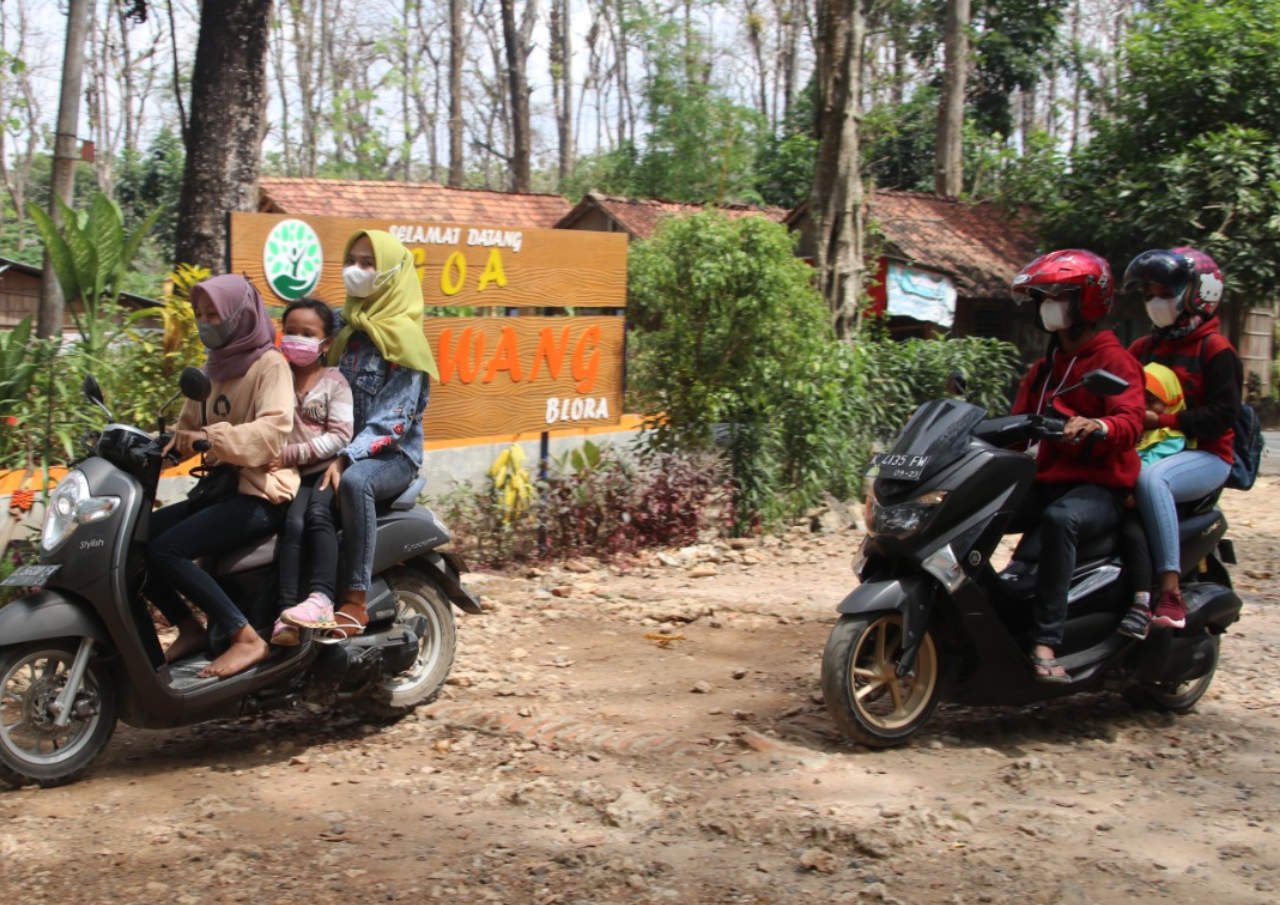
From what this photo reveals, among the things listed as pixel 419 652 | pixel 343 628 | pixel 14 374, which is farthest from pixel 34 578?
pixel 14 374

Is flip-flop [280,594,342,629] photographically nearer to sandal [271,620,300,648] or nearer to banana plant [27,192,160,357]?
sandal [271,620,300,648]

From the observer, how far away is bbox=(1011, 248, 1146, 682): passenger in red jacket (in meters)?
4.96

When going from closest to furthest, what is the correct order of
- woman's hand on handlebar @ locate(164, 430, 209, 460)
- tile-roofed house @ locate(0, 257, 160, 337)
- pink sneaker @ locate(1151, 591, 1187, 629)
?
woman's hand on handlebar @ locate(164, 430, 209, 460) → pink sneaker @ locate(1151, 591, 1187, 629) → tile-roofed house @ locate(0, 257, 160, 337)

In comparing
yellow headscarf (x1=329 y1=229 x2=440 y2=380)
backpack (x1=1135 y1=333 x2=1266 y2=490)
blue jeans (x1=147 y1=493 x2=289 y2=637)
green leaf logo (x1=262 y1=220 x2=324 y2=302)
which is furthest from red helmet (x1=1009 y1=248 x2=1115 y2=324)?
green leaf logo (x1=262 y1=220 x2=324 y2=302)

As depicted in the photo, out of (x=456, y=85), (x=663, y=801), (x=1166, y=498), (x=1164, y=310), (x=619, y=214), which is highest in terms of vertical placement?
(x=456, y=85)

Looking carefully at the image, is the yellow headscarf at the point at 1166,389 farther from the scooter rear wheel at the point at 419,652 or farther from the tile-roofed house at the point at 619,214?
the tile-roofed house at the point at 619,214

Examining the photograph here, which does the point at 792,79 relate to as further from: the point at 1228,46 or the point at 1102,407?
the point at 1102,407

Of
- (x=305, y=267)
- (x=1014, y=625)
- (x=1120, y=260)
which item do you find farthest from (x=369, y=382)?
(x=1120, y=260)

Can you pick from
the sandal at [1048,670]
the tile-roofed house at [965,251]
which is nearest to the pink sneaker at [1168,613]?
the sandal at [1048,670]

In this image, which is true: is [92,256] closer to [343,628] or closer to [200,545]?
[200,545]

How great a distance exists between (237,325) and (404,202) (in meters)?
19.2

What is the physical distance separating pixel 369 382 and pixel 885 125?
26.9ft

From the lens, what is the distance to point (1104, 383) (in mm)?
4684

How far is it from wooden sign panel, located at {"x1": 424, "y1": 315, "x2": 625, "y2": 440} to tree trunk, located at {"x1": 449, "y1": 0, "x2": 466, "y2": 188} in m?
25.4
